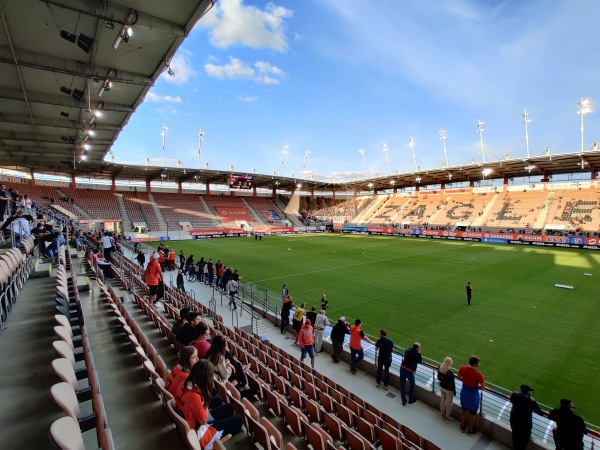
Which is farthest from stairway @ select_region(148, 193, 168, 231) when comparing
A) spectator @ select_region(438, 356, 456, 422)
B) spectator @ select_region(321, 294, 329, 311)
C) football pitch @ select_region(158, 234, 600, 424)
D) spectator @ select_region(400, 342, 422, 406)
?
spectator @ select_region(438, 356, 456, 422)

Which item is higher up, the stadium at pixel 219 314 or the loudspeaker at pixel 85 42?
the loudspeaker at pixel 85 42

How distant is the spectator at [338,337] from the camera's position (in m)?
8.52

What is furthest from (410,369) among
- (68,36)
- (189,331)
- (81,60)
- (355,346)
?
(81,60)

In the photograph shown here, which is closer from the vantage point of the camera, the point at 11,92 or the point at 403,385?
the point at 403,385

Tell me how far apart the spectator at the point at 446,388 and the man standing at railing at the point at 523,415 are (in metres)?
1.08

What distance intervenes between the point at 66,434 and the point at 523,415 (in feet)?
21.5

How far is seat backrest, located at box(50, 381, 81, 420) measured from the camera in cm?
242

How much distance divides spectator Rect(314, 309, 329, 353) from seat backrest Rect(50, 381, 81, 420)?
6.88 m

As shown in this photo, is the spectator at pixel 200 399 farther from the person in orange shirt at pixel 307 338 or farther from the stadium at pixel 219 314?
the person in orange shirt at pixel 307 338

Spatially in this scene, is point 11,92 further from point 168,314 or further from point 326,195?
point 326,195

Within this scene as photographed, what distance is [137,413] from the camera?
3963 millimetres

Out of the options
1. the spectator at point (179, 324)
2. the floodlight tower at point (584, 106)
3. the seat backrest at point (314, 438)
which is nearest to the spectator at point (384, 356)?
the seat backrest at point (314, 438)

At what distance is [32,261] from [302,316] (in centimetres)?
915

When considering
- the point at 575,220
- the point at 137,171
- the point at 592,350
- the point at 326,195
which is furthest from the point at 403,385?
the point at 326,195
